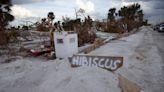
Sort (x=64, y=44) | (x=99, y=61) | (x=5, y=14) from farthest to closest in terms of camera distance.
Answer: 1. (x=5, y=14)
2. (x=64, y=44)
3. (x=99, y=61)

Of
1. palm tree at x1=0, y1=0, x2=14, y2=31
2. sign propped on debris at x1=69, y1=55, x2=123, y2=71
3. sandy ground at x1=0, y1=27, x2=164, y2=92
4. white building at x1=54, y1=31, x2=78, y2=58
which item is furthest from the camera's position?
palm tree at x1=0, y1=0, x2=14, y2=31

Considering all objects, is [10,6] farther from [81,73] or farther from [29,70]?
[81,73]

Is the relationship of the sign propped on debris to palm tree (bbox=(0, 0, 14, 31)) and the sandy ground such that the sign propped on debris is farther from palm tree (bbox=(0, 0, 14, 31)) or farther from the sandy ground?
palm tree (bbox=(0, 0, 14, 31))

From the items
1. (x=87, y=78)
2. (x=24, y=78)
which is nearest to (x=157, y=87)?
(x=87, y=78)

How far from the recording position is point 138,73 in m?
10.8

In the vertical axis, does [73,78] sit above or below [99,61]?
below

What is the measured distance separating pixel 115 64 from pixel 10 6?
1764 centimetres

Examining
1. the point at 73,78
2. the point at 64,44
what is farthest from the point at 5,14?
the point at 73,78

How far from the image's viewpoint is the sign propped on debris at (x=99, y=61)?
10.0m

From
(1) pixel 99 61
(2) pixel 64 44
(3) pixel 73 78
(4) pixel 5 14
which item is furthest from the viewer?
(4) pixel 5 14

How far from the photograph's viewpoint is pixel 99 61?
10.3 m

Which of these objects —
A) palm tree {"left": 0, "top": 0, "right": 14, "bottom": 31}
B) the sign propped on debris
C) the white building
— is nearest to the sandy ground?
the sign propped on debris

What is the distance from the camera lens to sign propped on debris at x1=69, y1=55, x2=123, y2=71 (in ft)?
32.8

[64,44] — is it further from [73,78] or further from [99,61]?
[73,78]
